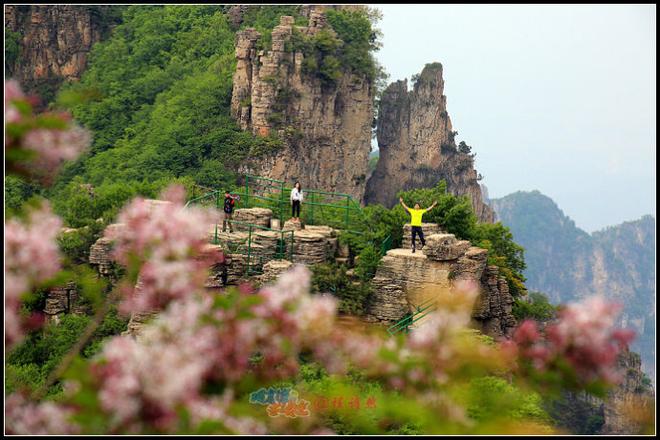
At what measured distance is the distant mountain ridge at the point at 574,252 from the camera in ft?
508

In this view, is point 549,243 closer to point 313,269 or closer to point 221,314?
point 313,269

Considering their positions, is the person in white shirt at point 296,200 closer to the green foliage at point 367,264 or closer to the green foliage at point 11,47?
the green foliage at point 367,264

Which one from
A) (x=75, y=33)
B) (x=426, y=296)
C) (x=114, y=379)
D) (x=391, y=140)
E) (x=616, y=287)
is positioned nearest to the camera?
(x=114, y=379)

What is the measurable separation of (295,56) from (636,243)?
5282 inches

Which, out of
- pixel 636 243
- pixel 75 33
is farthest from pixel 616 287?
pixel 75 33

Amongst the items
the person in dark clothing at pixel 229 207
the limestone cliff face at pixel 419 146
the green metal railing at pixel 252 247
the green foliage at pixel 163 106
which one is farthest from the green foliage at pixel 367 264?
the limestone cliff face at pixel 419 146

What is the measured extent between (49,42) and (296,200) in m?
37.7

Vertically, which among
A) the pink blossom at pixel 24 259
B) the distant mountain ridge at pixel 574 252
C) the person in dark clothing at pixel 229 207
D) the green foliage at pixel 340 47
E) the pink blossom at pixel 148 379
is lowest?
the distant mountain ridge at pixel 574 252

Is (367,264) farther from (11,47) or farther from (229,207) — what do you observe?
(11,47)

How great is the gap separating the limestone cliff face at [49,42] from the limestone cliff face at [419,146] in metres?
19.4

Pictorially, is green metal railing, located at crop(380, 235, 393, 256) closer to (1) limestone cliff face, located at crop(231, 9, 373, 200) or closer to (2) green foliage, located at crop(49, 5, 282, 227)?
(2) green foliage, located at crop(49, 5, 282, 227)

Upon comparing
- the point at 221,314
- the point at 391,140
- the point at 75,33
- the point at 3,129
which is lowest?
the point at 221,314

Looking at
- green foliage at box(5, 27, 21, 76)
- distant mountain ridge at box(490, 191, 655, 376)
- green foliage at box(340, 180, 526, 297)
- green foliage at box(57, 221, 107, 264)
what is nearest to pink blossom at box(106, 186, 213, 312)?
green foliage at box(340, 180, 526, 297)

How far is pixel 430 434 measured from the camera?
4.57 meters
